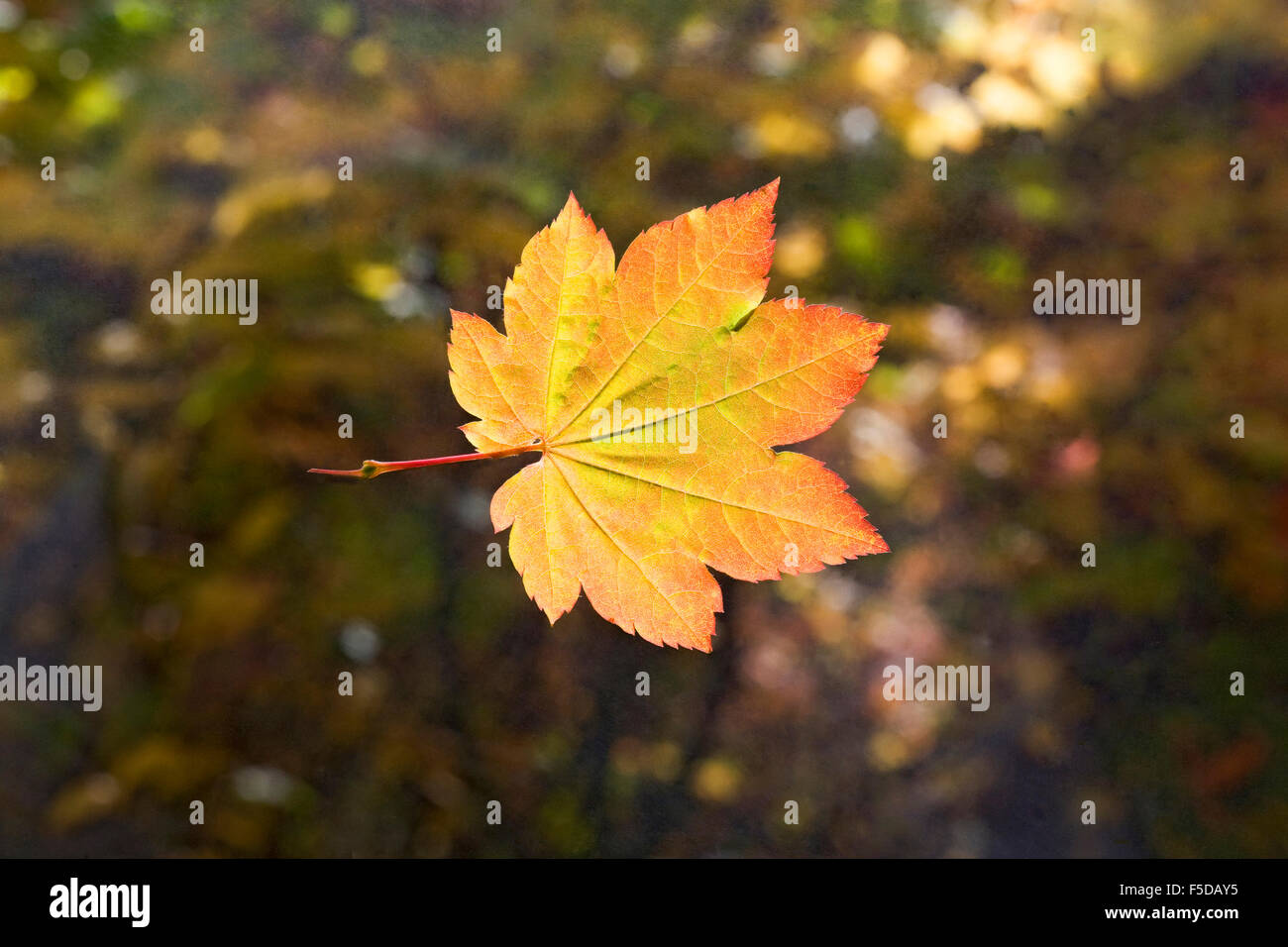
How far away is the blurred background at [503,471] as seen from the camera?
916 millimetres

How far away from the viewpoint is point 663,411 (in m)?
0.31

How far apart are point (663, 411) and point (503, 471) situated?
573 mm

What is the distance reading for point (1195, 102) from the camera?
1007mm

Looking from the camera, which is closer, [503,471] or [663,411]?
[663,411]

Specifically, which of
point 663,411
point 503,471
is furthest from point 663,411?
point 503,471

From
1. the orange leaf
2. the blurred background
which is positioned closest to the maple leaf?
the orange leaf

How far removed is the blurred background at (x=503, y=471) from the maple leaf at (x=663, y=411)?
23.2 inches

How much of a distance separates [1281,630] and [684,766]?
27.5 inches

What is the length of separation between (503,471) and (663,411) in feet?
1.88

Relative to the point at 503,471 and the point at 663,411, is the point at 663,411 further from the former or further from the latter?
the point at 503,471

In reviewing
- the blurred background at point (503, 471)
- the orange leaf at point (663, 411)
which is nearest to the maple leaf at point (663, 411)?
the orange leaf at point (663, 411)

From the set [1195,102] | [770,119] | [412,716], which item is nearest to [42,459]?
[412,716]

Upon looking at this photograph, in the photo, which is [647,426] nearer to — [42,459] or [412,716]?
[412,716]

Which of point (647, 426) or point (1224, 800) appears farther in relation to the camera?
point (1224, 800)
